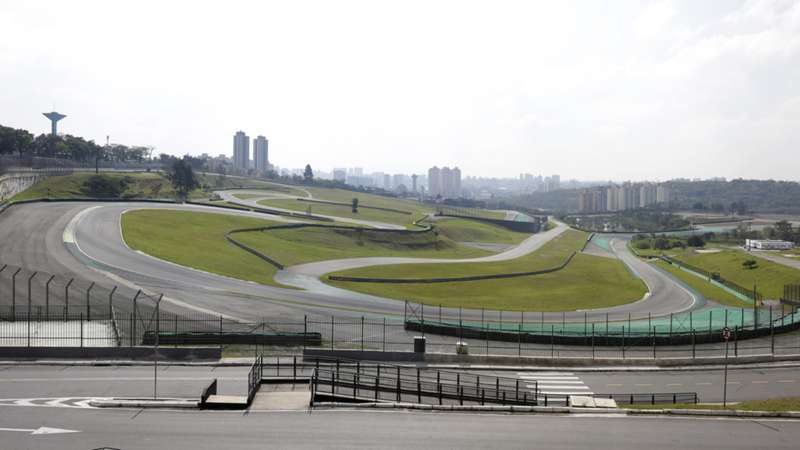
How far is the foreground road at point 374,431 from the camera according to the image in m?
20.2

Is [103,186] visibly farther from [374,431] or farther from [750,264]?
[374,431]

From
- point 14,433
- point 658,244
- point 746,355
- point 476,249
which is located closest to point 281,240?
point 476,249

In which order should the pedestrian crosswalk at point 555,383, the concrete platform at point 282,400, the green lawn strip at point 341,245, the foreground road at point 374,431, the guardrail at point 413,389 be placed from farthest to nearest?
the green lawn strip at point 341,245 < the pedestrian crosswalk at point 555,383 < the guardrail at point 413,389 < the concrete platform at point 282,400 < the foreground road at point 374,431

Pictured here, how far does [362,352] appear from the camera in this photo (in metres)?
34.3

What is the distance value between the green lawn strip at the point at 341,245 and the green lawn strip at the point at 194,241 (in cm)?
462

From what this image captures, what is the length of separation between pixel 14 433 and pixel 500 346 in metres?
26.8

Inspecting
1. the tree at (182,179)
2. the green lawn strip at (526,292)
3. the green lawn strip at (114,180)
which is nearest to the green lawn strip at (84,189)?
the green lawn strip at (114,180)

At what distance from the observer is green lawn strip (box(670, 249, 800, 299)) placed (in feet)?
238

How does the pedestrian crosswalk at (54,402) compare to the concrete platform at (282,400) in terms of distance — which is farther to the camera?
the pedestrian crosswalk at (54,402)

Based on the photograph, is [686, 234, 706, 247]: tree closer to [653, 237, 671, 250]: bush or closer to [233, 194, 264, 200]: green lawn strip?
A: [653, 237, 671, 250]: bush

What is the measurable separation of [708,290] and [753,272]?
35.5 feet

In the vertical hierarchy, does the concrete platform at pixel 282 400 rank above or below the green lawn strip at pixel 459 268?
above

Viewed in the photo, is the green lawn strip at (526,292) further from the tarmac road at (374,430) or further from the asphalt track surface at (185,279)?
the tarmac road at (374,430)

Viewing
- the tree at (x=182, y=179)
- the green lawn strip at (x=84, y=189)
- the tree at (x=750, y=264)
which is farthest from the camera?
the tree at (x=182, y=179)
